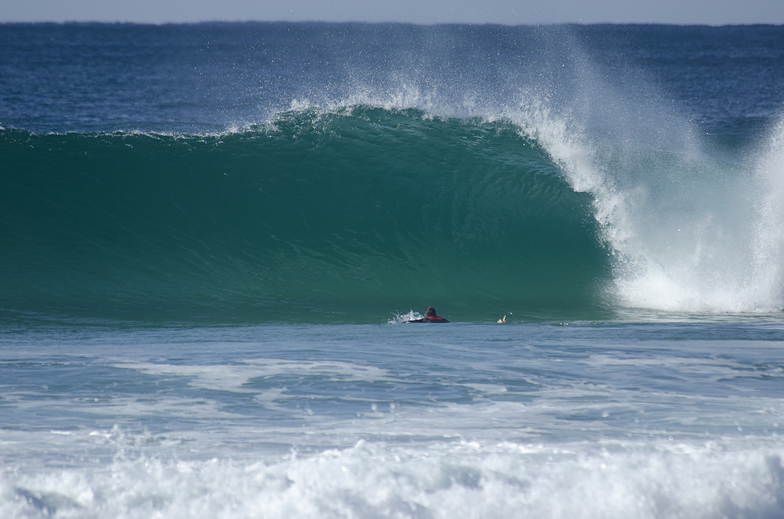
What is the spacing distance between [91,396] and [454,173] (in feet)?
29.3

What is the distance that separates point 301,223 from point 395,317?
311 cm

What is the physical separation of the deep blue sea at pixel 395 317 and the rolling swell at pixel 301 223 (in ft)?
0.17

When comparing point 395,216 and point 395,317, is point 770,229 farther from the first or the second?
point 395,317

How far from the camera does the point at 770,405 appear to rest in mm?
3732

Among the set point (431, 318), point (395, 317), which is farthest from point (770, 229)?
point (395, 317)

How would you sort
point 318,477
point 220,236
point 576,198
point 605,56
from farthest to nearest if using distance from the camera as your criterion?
1. point 605,56
2. point 576,198
3. point 220,236
4. point 318,477

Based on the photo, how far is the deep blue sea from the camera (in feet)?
8.82

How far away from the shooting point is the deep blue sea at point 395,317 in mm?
2689

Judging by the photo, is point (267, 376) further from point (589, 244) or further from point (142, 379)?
point (589, 244)

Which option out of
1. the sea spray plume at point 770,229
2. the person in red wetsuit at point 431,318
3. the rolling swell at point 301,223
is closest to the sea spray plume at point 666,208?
the sea spray plume at point 770,229

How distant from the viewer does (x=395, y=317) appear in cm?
834

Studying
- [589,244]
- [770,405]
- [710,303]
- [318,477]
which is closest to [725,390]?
[770,405]

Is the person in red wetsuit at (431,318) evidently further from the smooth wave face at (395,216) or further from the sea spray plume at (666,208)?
the sea spray plume at (666,208)

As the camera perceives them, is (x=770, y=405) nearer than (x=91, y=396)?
Yes
